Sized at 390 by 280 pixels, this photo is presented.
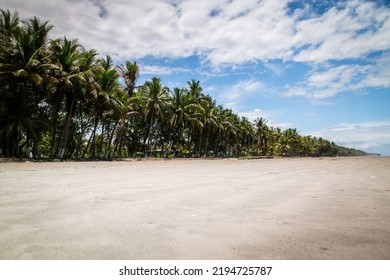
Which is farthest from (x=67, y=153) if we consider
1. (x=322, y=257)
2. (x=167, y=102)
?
(x=322, y=257)

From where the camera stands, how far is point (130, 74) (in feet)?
117

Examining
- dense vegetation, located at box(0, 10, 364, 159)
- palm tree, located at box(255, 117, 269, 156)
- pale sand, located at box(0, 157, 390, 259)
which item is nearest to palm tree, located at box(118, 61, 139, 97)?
dense vegetation, located at box(0, 10, 364, 159)

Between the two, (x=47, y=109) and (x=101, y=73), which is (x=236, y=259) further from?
(x=47, y=109)

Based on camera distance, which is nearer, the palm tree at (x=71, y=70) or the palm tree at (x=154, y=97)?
the palm tree at (x=71, y=70)

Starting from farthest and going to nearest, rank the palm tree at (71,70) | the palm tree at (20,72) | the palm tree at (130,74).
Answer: the palm tree at (130,74) < the palm tree at (71,70) < the palm tree at (20,72)

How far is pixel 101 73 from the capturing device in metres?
27.5

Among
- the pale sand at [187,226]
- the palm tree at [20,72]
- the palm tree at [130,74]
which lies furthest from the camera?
the palm tree at [130,74]

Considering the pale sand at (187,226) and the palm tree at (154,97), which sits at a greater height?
the palm tree at (154,97)

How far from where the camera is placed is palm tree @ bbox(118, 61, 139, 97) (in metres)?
34.7

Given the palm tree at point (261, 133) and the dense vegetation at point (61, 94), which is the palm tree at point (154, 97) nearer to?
the dense vegetation at point (61, 94)

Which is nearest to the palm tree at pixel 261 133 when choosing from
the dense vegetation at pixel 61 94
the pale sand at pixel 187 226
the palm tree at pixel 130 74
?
the dense vegetation at pixel 61 94

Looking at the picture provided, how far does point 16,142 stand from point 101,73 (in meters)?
10.8

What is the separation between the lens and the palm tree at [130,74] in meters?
34.7

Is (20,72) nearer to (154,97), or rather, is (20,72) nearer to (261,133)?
(154,97)
